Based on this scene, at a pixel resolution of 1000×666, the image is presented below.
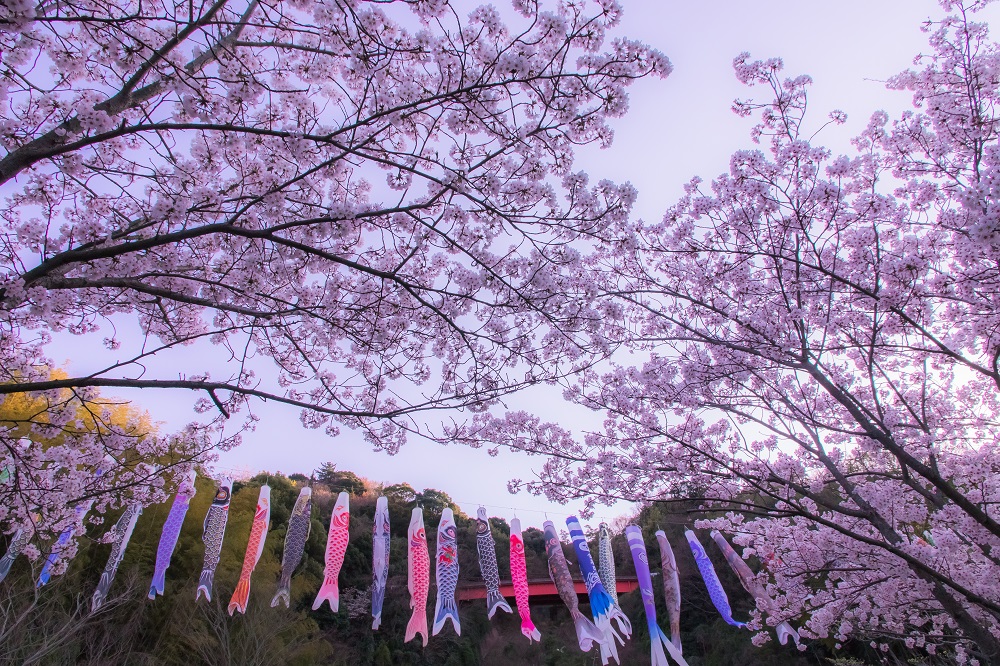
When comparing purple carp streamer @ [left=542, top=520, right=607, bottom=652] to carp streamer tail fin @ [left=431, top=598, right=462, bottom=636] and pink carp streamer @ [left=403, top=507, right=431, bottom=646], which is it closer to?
carp streamer tail fin @ [left=431, top=598, right=462, bottom=636]

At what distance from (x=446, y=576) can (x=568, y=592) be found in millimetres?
2321

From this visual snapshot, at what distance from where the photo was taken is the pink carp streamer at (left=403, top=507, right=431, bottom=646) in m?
9.07

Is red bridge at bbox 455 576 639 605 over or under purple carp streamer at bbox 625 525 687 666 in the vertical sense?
over

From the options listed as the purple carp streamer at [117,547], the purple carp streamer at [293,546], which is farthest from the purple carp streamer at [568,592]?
the purple carp streamer at [117,547]

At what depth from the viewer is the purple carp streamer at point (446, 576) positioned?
920 cm

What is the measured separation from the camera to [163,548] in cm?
892

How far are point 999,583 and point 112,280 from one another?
6441 millimetres

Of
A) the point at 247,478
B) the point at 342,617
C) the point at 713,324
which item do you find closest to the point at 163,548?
the point at 342,617

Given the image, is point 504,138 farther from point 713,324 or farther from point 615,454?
point 615,454

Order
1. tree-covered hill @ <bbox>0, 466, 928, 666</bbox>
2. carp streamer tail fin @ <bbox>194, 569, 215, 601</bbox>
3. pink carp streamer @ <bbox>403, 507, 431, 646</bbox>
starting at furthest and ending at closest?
pink carp streamer @ <bbox>403, 507, 431, 646</bbox> < carp streamer tail fin @ <bbox>194, 569, 215, 601</bbox> < tree-covered hill @ <bbox>0, 466, 928, 666</bbox>

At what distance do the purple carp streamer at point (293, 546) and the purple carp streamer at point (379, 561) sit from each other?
144 cm

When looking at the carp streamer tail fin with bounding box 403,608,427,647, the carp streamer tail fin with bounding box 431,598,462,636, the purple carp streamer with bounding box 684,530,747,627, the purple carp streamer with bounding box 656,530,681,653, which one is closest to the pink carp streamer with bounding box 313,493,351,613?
the carp streamer tail fin with bounding box 403,608,427,647

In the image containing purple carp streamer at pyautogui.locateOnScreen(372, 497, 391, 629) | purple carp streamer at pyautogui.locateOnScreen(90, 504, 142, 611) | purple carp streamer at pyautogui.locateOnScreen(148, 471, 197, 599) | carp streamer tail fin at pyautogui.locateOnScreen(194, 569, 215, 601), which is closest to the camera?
purple carp streamer at pyautogui.locateOnScreen(90, 504, 142, 611)

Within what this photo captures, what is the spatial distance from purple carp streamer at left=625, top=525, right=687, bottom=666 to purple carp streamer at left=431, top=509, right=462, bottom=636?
3451mm
